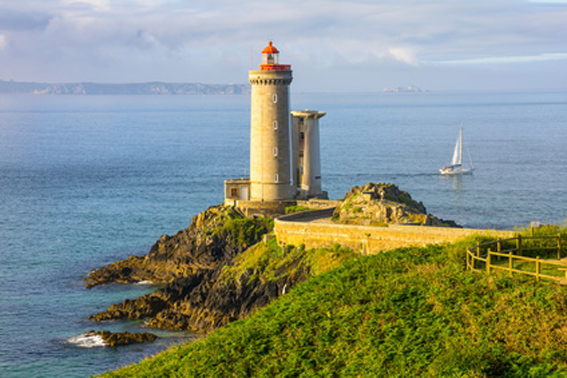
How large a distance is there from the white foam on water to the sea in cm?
13

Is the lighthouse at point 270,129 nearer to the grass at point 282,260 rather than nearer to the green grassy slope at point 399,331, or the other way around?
the grass at point 282,260

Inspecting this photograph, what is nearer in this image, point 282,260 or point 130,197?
point 282,260

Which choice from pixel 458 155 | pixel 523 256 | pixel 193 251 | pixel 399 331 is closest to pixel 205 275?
pixel 193 251

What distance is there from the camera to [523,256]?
73.2 ft

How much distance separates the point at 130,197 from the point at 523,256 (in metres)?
80.0

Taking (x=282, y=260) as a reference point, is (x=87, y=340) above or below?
→ below

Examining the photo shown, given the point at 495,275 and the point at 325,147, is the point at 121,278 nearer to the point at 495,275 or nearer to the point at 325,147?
the point at 495,275

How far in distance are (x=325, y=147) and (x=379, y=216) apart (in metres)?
112

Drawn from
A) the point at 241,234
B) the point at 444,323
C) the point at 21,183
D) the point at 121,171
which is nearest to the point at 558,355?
the point at 444,323

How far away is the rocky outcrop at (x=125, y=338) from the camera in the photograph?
4269cm

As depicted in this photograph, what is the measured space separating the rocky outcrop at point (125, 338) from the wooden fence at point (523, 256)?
2419cm

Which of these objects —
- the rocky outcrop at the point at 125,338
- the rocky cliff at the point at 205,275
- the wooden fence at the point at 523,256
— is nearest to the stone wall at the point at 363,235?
the rocky cliff at the point at 205,275

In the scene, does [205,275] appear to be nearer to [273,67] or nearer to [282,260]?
[282,260]

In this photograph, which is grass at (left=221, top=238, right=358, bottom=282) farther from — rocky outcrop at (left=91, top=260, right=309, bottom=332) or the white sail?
the white sail
